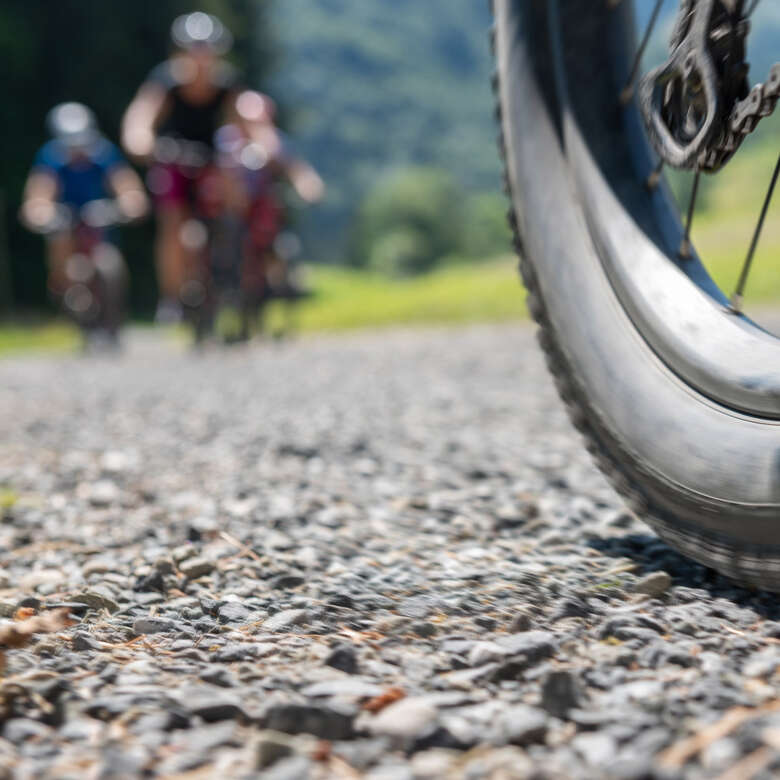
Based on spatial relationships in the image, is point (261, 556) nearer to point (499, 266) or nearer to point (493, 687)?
point (493, 687)

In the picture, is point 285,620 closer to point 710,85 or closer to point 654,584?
point 654,584

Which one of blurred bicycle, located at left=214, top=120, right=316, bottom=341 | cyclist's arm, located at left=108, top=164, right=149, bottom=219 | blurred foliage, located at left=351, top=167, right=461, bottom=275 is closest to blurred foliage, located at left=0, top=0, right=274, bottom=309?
cyclist's arm, located at left=108, top=164, right=149, bottom=219

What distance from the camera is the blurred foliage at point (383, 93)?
98.1m

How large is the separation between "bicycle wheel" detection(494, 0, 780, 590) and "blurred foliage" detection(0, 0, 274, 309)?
20.4 m

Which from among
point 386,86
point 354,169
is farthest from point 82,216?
point 386,86

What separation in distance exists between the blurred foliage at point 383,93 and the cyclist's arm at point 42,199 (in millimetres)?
77826

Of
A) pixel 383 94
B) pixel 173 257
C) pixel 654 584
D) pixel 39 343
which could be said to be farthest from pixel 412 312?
pixel 383 94

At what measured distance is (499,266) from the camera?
1947cm

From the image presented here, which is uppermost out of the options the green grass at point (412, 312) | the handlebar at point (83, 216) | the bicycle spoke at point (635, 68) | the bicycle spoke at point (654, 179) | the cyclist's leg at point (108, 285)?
the handlebar at point (83, 216)

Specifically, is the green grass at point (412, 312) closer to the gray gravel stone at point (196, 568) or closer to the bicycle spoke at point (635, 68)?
the bicycle spoke at point (635, 68)

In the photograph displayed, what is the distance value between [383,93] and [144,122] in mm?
112861

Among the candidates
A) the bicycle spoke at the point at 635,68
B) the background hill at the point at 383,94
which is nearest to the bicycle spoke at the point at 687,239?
the bicycle spoke at the point at 635,68

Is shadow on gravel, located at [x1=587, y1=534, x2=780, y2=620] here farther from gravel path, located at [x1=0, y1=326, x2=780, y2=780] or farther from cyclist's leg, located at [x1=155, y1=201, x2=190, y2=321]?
cyclist's leg, located at [x1=155, y1=201, x2=190, y2=321]

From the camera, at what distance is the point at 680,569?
1.41m
